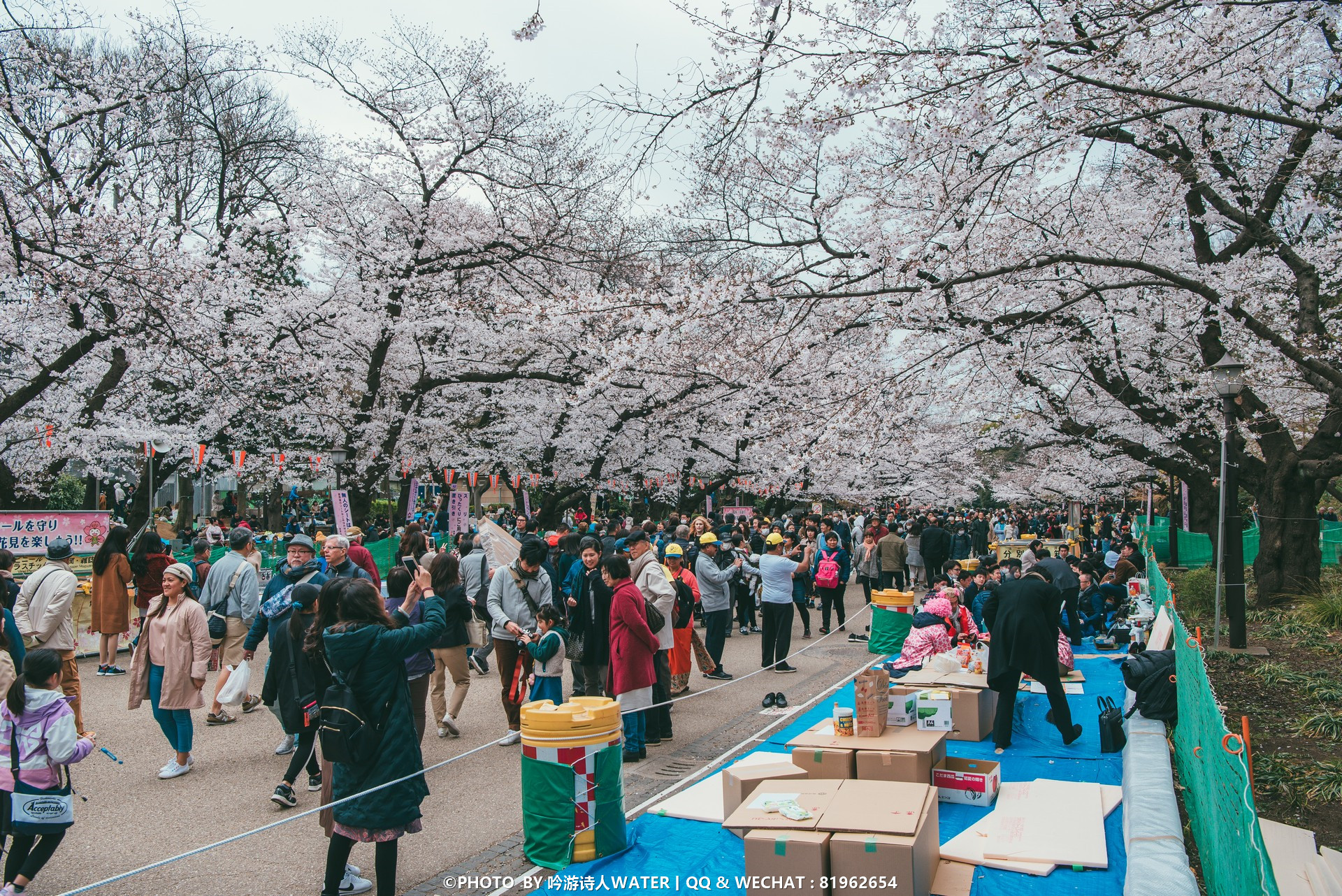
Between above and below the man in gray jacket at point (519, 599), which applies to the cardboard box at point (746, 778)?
below

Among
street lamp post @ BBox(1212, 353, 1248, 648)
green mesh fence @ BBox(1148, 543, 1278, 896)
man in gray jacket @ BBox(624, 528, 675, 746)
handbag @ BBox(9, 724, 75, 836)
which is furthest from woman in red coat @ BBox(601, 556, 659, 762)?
street lamp post @ BBox(1212, 353, 1248, 648)

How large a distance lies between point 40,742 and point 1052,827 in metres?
5.77

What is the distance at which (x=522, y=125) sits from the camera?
1794 cm

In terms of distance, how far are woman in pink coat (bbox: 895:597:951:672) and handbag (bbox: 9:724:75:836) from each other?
25.0 ft

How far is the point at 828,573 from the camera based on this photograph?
550 inches

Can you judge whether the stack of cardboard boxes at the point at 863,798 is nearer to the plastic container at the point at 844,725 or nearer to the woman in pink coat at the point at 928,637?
the plastic container at the point at 844,725

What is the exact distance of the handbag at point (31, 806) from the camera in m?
4.36

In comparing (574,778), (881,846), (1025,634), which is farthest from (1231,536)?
(574,778)

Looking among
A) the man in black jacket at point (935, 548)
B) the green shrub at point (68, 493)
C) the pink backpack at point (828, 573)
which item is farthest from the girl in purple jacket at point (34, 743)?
the green shrub at point (68, 493)

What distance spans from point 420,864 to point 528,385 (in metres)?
18.5

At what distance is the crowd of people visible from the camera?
14.5ft

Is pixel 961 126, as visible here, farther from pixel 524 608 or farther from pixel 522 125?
pixel 522 125

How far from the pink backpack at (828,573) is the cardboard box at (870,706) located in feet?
25.8

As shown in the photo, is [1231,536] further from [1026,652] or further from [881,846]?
[881,846]
